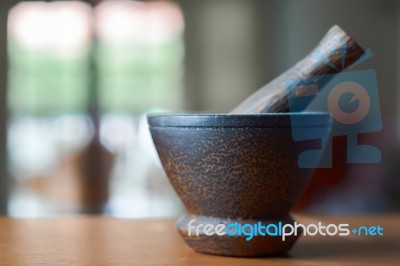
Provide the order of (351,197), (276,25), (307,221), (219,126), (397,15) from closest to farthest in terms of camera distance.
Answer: (219,126) → (307,221) → (351,197) → (397,15) → (276,25)

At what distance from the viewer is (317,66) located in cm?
70

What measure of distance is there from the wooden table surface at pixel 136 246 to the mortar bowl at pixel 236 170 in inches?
1.0

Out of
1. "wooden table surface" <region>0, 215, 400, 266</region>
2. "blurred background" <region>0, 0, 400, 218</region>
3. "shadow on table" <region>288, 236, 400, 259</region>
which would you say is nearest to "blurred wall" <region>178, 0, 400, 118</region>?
"blurred background" <region>0, 0, 400, 218</region>

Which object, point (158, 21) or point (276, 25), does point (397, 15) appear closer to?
point (276, 25)

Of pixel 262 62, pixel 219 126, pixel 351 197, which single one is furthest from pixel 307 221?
pixel 262 62

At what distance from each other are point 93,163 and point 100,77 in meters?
0.63

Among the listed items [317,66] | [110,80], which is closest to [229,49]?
[110,80]

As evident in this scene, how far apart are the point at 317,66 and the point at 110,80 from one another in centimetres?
390

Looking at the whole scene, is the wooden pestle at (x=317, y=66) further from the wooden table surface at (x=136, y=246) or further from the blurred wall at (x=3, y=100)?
the blurred wall at (x=3, y=100)

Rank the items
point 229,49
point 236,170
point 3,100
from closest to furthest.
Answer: point 236,170 < point 3,100 < point 229,49

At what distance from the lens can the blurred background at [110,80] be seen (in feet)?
14.4

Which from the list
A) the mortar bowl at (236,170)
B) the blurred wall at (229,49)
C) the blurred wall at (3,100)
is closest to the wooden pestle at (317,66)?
the mortar bowl at (236,170)

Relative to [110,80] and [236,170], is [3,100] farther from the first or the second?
[236,170]

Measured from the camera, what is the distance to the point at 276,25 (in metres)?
4.46
